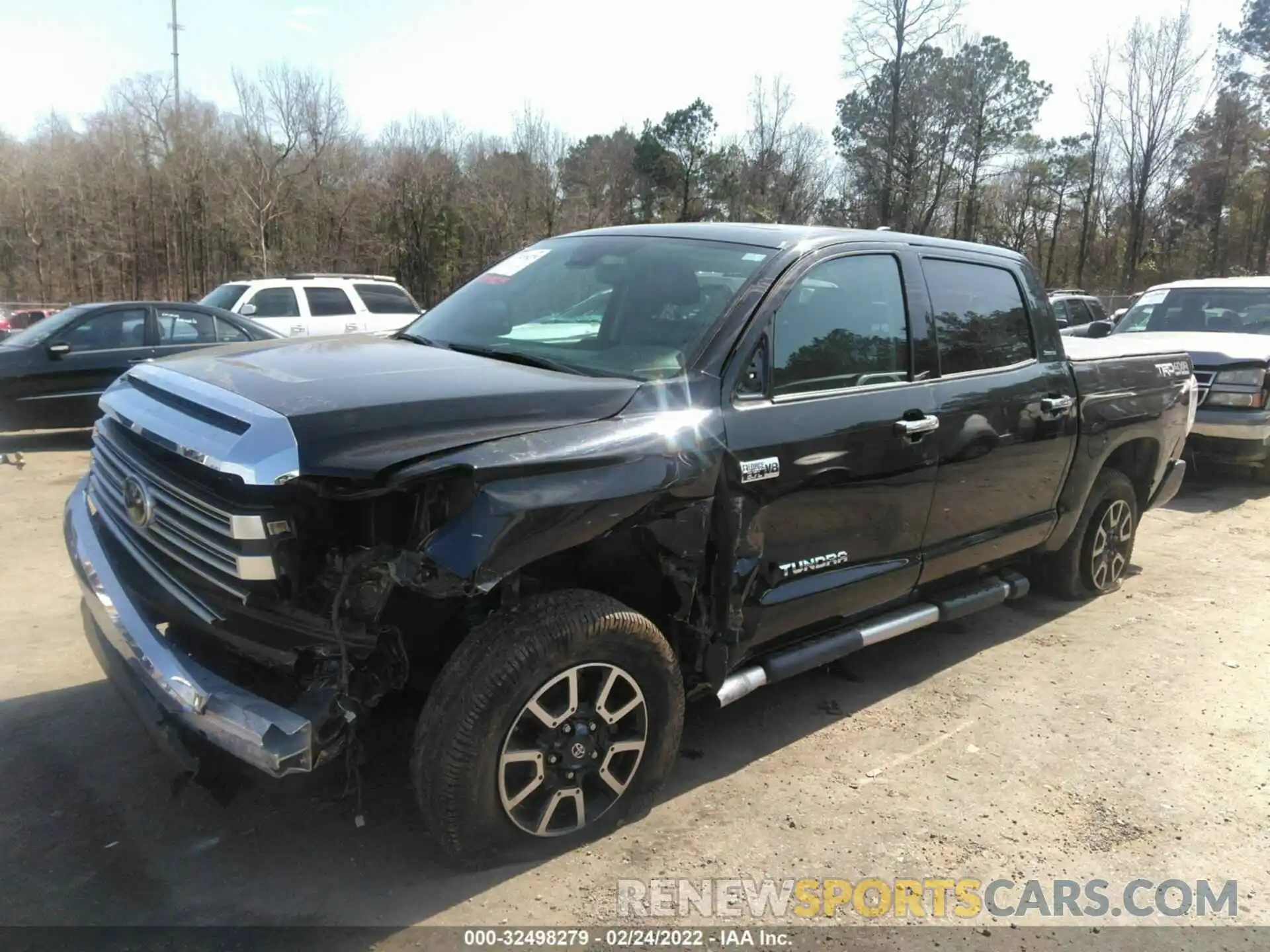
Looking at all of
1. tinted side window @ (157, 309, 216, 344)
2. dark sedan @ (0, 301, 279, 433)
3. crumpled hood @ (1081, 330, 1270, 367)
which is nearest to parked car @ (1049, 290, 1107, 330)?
crumpled hood @ (1081, 330, 1270, 367)

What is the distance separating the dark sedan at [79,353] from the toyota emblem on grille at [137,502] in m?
6.25

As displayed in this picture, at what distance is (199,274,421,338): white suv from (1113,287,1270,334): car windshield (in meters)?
9.70

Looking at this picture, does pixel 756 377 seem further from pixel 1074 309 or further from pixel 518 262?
pixel 1074 309

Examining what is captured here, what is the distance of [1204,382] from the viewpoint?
876 centimetres

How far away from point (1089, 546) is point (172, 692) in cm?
504

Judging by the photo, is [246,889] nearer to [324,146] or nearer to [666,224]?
[666,224]

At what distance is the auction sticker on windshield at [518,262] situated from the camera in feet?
13.6

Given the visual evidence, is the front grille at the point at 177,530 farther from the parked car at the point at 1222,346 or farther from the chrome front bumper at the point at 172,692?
the parked car at the point at 1222,346

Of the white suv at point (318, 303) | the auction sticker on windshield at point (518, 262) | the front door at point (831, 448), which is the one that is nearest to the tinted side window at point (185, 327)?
the white suv at point (318, 303)

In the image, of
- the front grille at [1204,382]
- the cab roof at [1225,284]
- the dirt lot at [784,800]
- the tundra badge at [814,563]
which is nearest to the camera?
the dirt lot at [784,800]

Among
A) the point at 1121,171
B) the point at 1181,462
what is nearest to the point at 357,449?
the point at 1181,462

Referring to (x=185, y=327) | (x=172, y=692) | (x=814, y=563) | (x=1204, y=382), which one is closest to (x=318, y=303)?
(x=185, y=327)

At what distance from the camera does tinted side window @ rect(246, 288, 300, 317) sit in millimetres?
13453

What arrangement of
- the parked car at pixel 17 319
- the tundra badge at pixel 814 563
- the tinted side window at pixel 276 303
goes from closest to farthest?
the tundra badge at pixel 814 563 → the tinted side window at pixel 276 303 → the parked car at pixel 17 319
